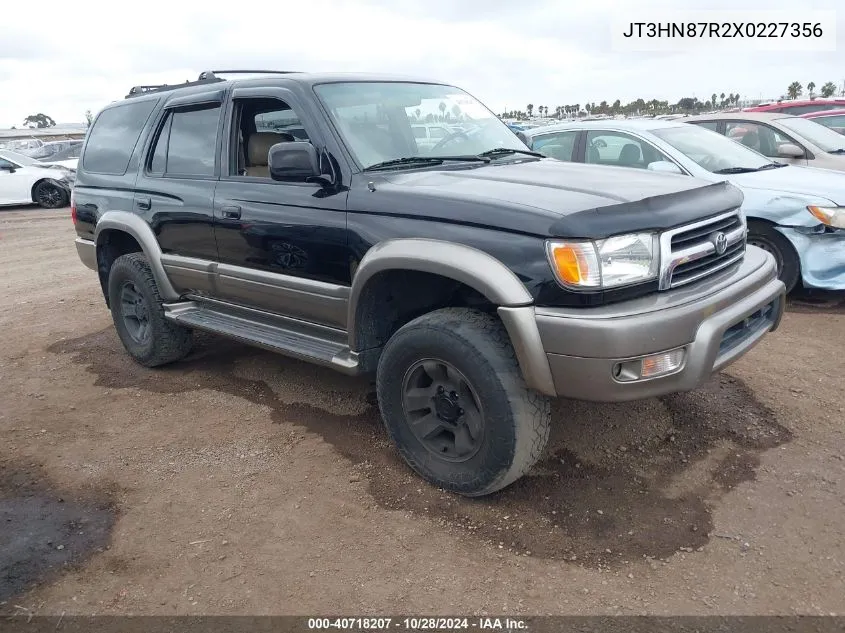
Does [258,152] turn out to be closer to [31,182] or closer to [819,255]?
[819,255]

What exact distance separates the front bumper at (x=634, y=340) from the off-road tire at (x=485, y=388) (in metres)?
0.21

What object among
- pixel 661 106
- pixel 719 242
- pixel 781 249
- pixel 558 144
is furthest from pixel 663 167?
pixel 661 106

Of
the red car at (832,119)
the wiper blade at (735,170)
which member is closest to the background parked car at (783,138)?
the wiper blade at (735,170)

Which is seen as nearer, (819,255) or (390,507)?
(390,507)

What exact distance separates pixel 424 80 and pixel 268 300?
5.59 ft

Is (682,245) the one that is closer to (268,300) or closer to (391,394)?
(391,394)

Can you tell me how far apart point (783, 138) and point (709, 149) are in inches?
70.0

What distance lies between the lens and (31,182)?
51.6 feet

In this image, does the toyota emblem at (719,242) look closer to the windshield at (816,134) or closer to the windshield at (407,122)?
the windshield at (407,122)

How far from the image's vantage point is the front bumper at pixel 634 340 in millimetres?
2504

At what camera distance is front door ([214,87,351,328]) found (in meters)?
3.34

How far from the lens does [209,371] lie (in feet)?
16.0

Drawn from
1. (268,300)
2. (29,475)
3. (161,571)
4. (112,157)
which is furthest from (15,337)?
(161,571)

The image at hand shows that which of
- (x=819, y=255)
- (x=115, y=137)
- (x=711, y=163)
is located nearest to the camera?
(x=115, y=137)
